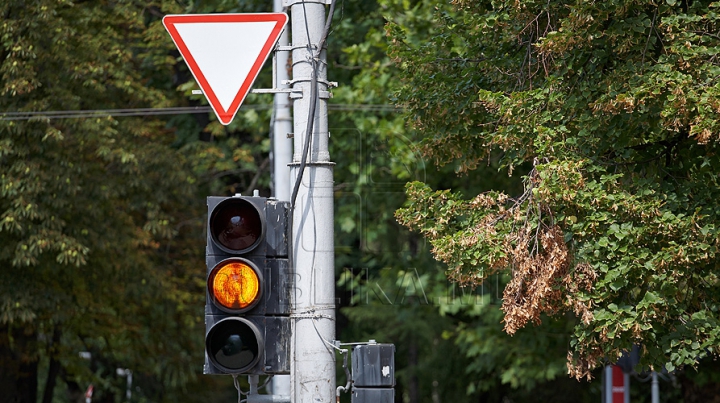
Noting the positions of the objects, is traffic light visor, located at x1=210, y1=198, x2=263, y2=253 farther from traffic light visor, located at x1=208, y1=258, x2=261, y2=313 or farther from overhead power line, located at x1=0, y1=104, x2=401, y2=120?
overhead power line, located at x1=0, y1=104, x2=401, y2=120

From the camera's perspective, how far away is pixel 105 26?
54.3 feet

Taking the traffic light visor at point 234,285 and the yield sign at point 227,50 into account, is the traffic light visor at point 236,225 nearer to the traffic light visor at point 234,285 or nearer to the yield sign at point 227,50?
the traffic light visor at point 234,285

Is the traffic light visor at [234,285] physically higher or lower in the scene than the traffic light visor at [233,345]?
higher

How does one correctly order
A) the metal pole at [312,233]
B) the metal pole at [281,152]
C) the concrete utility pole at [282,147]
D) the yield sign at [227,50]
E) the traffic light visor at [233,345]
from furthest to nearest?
the concrete utility pole at [282,147], the metal pole at [281,152], the yield sign at [227,50], the metal pole at [312,233], the traffic light visor at [233,345]

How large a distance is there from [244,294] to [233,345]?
0.26 meters

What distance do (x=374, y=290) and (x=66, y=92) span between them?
19.0 feet

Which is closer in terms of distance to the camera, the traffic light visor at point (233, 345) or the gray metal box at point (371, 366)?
the traffic light visor at point (233, 345)

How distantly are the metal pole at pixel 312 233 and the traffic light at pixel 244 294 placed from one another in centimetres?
17

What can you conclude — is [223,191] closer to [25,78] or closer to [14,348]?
[14,348]

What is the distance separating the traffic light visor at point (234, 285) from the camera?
5.04 m

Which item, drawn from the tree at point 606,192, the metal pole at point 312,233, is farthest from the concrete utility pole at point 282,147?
the metal pole at point 312,233

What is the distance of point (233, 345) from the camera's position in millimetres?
5047

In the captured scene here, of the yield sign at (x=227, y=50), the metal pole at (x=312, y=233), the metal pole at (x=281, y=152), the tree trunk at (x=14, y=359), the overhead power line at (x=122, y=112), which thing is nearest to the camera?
the metal pole at (x=312, y=233)

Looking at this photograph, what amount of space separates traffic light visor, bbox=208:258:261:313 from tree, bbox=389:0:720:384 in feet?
7.93
